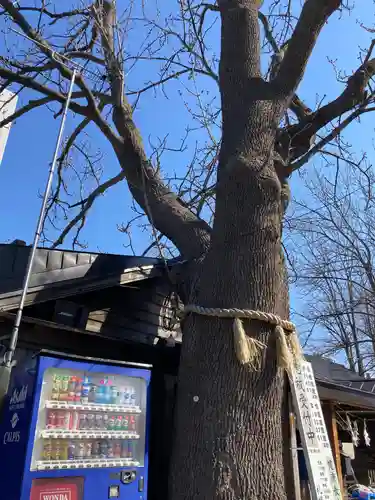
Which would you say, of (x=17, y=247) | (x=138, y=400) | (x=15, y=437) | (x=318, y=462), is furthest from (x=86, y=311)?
(x=318, y=462)

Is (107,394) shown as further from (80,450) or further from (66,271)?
(66,271)

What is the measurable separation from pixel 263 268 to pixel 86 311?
302cm

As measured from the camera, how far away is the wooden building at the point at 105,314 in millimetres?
5234

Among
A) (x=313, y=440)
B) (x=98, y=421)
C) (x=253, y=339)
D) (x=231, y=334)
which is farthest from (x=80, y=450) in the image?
(x=313, y=440)

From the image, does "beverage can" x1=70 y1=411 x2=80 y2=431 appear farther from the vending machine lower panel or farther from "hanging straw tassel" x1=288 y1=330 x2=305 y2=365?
"hanging straw tassel" x1=288 y1=330 x2=305 y2=365

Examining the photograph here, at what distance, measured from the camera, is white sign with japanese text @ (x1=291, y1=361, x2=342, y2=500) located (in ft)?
13.5

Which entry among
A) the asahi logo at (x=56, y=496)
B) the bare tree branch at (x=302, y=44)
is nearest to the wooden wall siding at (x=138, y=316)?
the asahi logo at (x=56, y=496)

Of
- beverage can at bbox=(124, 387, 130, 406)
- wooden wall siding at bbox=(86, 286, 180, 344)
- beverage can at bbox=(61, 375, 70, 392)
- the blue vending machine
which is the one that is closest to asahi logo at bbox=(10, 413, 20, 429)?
the blue vending machine

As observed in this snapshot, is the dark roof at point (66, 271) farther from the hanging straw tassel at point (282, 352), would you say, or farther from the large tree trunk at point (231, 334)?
the hanging straw tassel at point (282, 352)

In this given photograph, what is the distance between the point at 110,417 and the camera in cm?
452

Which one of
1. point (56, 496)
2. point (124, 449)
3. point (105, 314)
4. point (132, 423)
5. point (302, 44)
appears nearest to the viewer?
point (56, 496)

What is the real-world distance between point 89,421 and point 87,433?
A: 0.13m

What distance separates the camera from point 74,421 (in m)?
4.24

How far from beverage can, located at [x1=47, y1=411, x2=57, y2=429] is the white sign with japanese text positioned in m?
2.19
